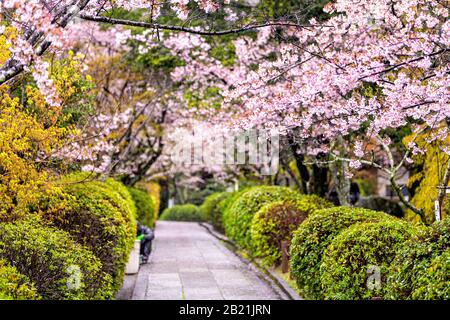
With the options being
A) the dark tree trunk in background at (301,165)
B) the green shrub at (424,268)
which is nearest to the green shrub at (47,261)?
the green shrub at (424,268)

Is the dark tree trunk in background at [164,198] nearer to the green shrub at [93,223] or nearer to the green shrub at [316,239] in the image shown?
Result: the green shrub at [93,223]

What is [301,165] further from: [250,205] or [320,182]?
[250,205]

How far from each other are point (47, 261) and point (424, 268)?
379cm

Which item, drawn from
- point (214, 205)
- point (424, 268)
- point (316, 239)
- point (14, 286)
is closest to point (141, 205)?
point (214, 205)

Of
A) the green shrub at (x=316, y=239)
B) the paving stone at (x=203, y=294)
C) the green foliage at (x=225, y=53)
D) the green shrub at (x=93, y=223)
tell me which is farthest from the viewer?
the green foliage at (x=225, y=53)

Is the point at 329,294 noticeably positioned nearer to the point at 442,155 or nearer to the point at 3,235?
the point at 3,235

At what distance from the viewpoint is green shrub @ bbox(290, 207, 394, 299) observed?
8672 millimetres

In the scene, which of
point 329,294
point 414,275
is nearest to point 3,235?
point 329,294

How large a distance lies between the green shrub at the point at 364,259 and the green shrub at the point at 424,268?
4.24 feet

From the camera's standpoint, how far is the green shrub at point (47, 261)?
21.4ft

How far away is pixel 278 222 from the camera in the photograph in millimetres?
13297

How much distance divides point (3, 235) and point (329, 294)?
3.79 meters

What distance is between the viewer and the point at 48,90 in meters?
5.92

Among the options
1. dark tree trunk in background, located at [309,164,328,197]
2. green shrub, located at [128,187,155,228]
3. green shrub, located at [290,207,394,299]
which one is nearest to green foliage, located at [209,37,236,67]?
dark tree trunk in background, located at [309,164,328,197]
